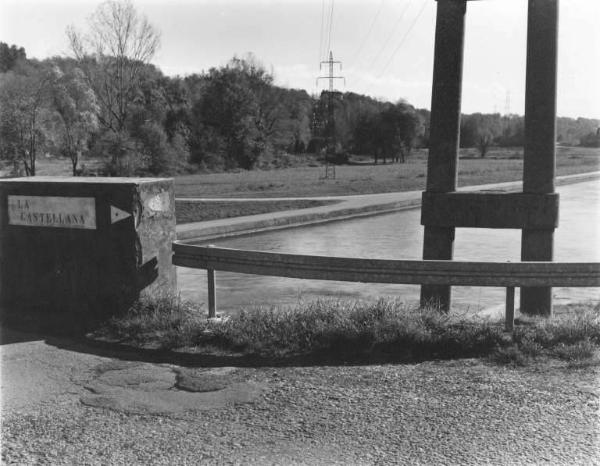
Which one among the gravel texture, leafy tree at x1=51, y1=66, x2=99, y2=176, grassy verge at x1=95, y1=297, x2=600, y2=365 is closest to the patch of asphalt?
grassy verge at x1=95, y1=297, x2=600, y2=365

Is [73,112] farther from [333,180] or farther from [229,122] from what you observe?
[229,122]

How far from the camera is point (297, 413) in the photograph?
4.89 m

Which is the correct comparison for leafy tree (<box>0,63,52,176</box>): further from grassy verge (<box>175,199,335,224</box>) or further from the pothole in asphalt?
the pothole in asphalt

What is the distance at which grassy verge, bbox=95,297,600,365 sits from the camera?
6.21 meters

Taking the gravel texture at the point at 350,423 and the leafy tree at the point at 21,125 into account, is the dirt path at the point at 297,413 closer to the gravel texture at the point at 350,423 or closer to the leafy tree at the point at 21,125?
the gravel texture at the point at 350,423

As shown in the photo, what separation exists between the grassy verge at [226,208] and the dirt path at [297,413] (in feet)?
54.5

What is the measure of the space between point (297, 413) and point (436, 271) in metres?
2.46

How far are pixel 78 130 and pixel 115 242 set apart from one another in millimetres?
43740

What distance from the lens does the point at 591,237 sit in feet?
60.3

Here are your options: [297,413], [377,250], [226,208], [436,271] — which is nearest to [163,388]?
[297,413]

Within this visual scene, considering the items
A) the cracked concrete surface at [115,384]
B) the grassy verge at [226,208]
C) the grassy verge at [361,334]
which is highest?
the grassy verge at [361,334]

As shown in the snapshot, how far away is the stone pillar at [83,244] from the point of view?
24.6ft

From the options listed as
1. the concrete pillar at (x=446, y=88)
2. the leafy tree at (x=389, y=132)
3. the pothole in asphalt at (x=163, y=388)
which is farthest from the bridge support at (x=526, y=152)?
the leafy tree at (x=389, y=132)

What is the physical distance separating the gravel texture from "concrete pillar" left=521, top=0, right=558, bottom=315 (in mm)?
2942
